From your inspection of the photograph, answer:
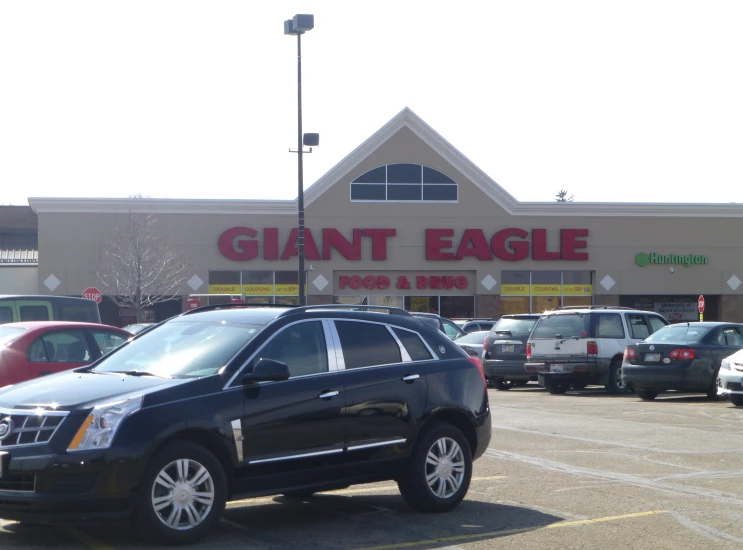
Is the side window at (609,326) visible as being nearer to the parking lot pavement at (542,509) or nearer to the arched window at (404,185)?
the parking lot pavement at (542,509)

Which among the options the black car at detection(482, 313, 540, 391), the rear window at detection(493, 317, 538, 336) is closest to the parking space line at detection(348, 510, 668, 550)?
the black car at detection(482, 313, 540, 391)

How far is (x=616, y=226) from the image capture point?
154ft

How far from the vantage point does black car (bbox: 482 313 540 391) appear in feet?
78.4

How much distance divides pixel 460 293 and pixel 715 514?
3766cm

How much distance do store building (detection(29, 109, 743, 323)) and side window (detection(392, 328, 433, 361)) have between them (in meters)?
34.7

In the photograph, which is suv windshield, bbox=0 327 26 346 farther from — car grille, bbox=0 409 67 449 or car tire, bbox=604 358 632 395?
car tire, bbox=604 358 632 395

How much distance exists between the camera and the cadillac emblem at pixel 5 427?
6.88 metres

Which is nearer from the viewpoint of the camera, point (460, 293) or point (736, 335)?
point (736, 335)

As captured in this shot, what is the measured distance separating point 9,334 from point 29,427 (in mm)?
5658

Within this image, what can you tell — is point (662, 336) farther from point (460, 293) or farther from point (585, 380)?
point (460, 293)

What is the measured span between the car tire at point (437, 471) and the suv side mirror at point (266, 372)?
1620 millimetres

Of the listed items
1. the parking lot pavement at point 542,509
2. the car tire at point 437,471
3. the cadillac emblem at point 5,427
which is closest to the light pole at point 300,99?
the parking lot pavement at point 542,509

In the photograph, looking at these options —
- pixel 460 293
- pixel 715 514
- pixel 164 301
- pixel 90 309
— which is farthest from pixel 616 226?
pixel 715 514

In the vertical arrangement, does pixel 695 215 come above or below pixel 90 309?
above
